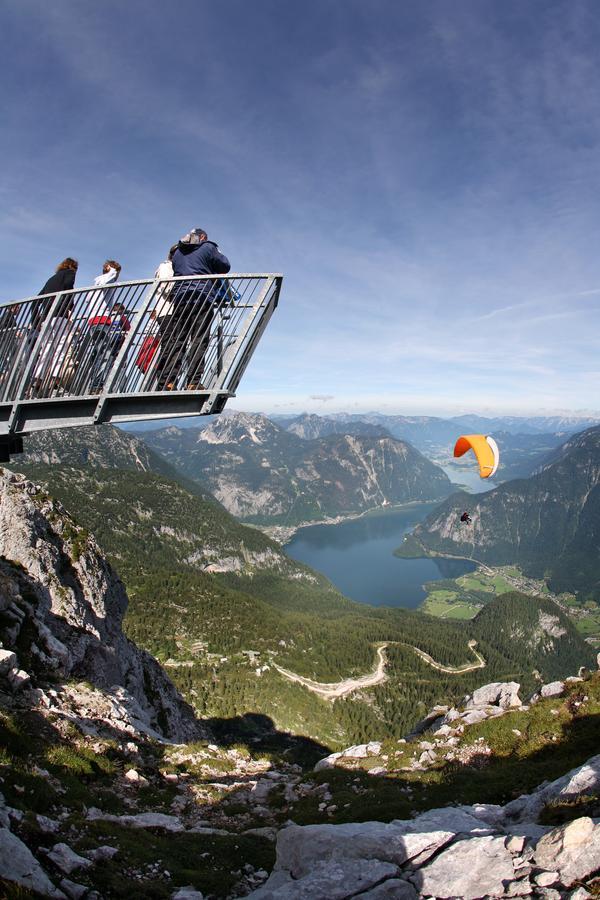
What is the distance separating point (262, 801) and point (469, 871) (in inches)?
435

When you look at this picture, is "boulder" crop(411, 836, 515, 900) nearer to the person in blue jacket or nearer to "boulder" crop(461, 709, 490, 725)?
the person in blue jacket

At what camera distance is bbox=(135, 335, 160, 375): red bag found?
25.1 feet

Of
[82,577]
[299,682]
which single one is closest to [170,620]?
[299,682]

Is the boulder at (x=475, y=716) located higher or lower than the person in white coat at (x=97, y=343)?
lower

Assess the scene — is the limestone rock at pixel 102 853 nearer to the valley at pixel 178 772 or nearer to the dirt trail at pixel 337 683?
the valley at pixel 178 772

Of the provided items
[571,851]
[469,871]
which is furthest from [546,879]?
[469,871]

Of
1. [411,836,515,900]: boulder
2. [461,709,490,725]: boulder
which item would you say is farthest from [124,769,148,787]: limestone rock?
[461,709,490,725]: boulder

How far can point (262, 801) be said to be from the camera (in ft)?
51.5

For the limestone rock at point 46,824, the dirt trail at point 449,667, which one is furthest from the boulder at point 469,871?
the dirt trail at point 449,667

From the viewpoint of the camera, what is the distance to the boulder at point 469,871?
680 centimetres

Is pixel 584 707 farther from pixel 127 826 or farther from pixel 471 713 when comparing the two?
pixel 127 826

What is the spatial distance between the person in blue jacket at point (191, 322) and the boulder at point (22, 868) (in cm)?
696

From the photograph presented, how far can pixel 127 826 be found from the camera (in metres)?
10.5

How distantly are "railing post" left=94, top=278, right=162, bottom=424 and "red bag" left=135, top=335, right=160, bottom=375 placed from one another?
229 millimetres
